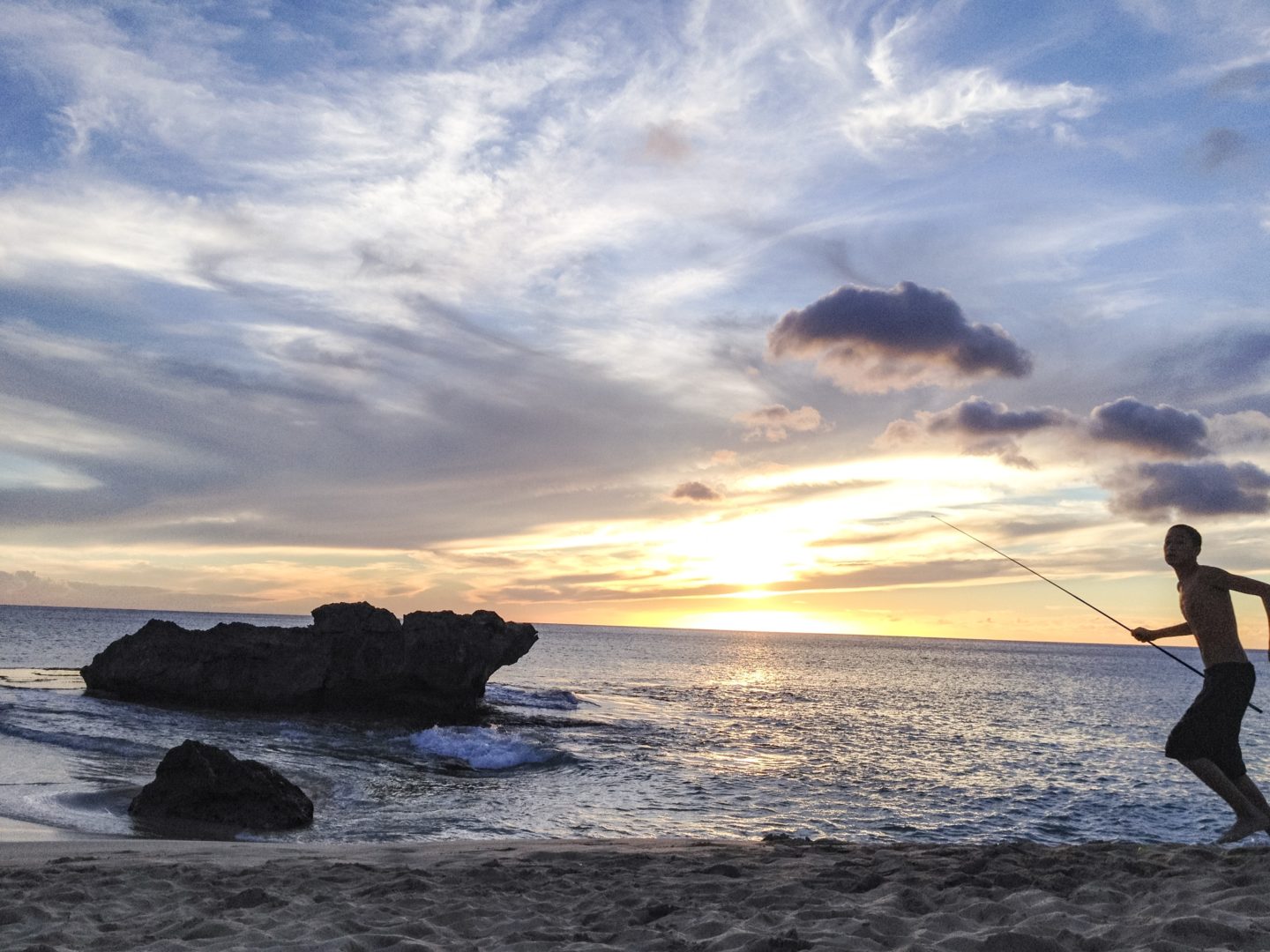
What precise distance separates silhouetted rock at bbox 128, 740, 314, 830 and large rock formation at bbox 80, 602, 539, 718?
55.9 feet

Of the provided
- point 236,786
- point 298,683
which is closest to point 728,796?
point 236,786

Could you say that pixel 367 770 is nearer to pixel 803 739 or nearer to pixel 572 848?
pixel 572 848

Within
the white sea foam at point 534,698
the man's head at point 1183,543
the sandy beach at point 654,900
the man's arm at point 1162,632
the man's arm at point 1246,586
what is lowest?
the white sea foam at point 534,698

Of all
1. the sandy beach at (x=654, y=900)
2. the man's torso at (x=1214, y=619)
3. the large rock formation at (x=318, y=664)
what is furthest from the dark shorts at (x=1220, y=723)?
the large rock formation at (x=318, y=664)

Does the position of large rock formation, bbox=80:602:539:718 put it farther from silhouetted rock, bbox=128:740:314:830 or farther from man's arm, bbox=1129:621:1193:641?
man's arm, bbox=1129:621:1193:641

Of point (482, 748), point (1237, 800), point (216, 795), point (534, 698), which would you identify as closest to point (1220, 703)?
point (1237, 800)

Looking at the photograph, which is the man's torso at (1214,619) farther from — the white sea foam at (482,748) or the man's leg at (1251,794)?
the white sea foam at (482,748)

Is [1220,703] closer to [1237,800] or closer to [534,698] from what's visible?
[1237,800]

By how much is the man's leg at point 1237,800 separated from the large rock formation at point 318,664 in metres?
25.9

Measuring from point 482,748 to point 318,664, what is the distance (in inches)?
433

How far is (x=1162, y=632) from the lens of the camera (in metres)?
8.05

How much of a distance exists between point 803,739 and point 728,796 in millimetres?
11156

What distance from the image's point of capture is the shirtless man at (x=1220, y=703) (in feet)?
23.5

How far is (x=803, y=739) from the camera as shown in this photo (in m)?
26.6
